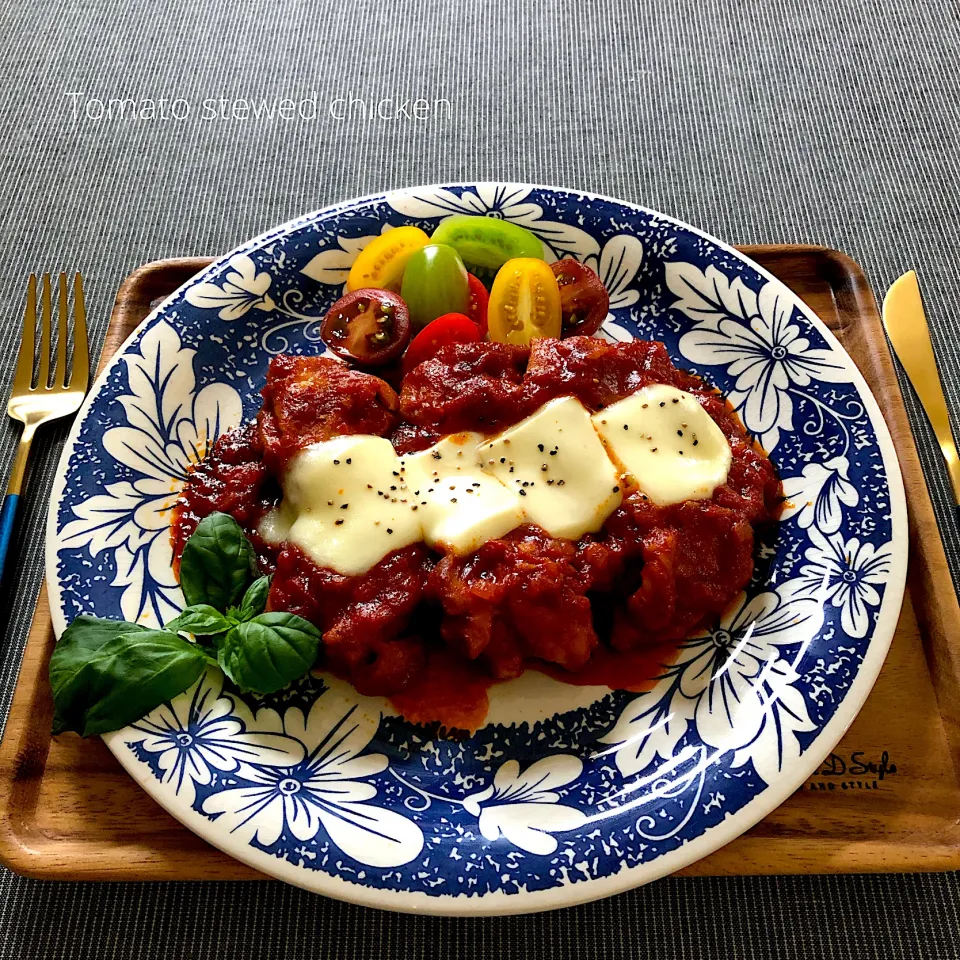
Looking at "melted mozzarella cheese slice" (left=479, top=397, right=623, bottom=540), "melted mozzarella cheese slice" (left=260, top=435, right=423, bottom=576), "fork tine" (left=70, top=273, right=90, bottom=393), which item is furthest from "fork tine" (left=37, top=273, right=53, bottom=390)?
"melted mozzarella cheese slice" (left=479, top=397, right=623, bottom=540)

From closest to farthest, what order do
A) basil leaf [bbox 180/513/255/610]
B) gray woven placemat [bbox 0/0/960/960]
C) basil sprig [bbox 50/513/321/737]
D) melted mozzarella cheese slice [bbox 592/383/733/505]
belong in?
basil sprig [bbox 50/513/321/737] → basil leaf [bbox 180/513/255/610] → melted mozzarella cheese slice [bbox 592/383/733/505] → gray woven placemat [bbox 0/0/960/960]

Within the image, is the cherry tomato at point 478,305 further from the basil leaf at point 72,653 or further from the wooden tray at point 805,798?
the wooden tray at point 805,798

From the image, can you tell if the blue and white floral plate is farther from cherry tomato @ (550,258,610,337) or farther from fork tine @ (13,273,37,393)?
fork tine @ (13,273,37,393)

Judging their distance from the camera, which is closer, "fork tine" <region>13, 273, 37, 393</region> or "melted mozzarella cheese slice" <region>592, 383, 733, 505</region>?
"melted mozzarella cheese slice" <region>592, 383, 733, 505</region>

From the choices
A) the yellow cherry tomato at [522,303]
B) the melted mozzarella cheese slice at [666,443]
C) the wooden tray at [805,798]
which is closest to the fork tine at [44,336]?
Result: the wooden tray at [805,798]

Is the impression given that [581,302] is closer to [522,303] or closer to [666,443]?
[522,303]

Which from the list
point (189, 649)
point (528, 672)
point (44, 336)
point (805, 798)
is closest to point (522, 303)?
point (528, 672)
